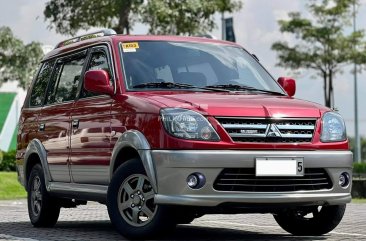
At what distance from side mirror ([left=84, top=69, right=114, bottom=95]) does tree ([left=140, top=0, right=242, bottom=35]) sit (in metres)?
27.3

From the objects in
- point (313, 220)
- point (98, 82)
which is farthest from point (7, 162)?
point (313, 220)

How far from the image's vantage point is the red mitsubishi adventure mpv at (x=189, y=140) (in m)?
7.78

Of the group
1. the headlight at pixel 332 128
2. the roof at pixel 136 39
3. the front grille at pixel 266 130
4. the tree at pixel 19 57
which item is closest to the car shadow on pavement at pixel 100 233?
the headlight at pixel 332 128

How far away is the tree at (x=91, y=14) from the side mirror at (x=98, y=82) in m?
27.5

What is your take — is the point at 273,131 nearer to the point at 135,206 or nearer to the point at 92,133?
the point at 135,206

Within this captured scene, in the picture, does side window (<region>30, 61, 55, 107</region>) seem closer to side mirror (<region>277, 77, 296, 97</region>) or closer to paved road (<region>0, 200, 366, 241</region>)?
paved road (<region>0, 200, 366, 241</region>)

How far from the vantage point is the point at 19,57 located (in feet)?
136

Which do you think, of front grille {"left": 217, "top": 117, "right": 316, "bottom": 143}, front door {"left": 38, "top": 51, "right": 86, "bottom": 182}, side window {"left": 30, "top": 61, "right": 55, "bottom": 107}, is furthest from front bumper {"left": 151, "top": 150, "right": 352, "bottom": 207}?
side window {"left": 30, "top": 61, "right": 55, "bottom": 107}

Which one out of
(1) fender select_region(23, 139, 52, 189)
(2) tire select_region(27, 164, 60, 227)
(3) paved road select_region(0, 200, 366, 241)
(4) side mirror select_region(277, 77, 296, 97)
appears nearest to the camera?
(3) paved road select_region(0, 200, 366, 241)

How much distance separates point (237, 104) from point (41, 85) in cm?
376

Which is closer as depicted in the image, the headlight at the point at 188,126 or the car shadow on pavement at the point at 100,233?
the headlight at the point at 188,126

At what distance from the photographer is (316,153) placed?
805 centimetres

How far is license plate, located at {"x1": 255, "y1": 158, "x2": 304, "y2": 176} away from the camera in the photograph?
7789mm

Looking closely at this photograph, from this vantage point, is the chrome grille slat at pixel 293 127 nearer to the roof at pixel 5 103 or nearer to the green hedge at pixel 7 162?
the green hedge at pixel 7 162
